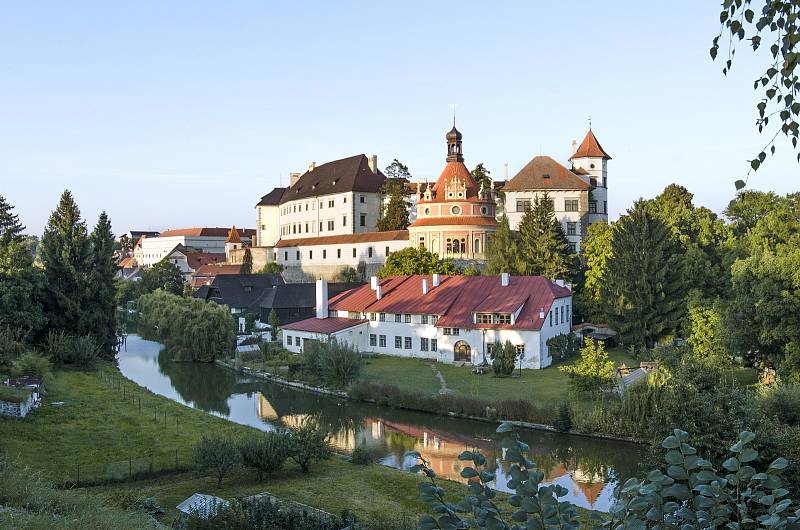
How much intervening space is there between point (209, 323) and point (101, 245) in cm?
747

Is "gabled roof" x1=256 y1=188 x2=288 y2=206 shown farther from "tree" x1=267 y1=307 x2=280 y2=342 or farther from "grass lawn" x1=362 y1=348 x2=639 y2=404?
"grass lawn" x1=362 y1=348 x2=639 y2=404

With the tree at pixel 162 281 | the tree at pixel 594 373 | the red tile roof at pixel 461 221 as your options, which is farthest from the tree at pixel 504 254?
the tree at pixel 162 281

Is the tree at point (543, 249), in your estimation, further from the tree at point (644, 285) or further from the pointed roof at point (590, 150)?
the pointed roof at point (590, 150)

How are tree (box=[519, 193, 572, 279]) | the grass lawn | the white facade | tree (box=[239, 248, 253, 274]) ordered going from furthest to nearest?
tree (box=[239, 248, 253, 274])
the white facade
tree (box=[519, 193, 572, 279])
the grass lawn

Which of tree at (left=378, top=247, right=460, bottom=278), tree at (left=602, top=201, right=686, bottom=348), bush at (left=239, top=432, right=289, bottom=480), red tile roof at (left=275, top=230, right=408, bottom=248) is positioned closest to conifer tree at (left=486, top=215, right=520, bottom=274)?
tree at (left=378, top=247, right=460, bottom=278)

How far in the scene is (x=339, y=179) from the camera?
255ft

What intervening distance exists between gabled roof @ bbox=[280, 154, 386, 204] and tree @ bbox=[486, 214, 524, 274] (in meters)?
28.0

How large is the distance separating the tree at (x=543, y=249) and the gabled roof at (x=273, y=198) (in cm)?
5010

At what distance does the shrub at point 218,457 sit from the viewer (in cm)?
1705

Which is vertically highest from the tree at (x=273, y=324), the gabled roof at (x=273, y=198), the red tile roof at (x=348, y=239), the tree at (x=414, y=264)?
the gabled roof at (x=273, y=198)

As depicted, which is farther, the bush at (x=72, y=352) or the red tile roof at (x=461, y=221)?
the red tile roof at (x=461, y=221)

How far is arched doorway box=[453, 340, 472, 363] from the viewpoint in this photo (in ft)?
116

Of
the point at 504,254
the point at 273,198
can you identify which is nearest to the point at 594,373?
the point at 504,254

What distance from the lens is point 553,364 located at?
3466 centimetres
